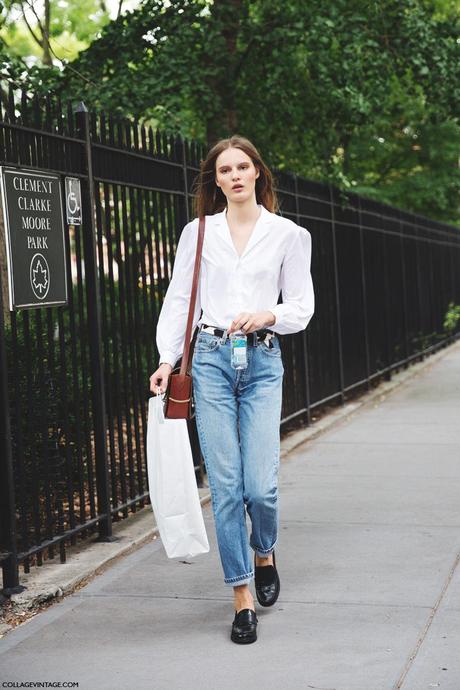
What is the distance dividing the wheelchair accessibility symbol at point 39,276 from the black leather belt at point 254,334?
107 centimetres

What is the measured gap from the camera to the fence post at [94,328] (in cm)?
610

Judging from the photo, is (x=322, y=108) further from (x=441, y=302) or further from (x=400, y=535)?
(x=400, y=535)

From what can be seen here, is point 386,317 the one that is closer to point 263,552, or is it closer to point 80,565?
point 80,565

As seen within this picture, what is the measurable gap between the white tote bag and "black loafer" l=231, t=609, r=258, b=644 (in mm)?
322

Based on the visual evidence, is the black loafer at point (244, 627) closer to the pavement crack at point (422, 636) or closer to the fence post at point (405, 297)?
the pavement crack at point (422, 636)

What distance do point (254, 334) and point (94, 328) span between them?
1760 millimetres

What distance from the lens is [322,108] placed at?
631 inches

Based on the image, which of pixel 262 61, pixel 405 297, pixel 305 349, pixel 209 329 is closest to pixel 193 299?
pixel 209 329

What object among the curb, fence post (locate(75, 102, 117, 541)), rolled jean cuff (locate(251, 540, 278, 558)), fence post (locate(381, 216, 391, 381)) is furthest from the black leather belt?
fence post (locate(381, 216, 391, 381))

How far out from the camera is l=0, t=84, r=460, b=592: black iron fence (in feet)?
17.6

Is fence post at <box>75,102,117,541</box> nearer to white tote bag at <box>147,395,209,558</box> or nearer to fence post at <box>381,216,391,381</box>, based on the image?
white tote bag at <box>147,395,209,558</box>

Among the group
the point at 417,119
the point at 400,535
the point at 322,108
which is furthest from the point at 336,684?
the point at 417,119

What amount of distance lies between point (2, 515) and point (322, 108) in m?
11.9

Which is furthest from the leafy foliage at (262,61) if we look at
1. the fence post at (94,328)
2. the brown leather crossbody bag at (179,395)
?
the brown leather crossbody bag at (179,395)
